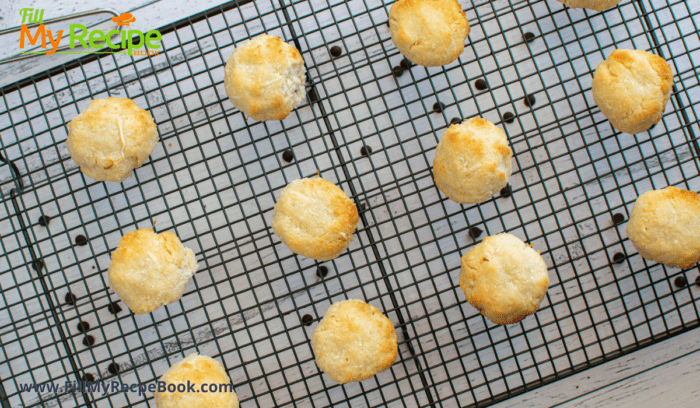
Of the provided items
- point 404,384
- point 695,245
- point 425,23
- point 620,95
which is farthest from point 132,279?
point 695,245

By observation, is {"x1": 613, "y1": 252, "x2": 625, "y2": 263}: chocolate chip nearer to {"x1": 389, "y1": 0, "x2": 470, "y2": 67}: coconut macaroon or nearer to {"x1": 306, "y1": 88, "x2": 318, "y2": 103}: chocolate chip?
{"x1": 389, "y1": 0, "x2": 470, "y2": 67}: coconut macaroon

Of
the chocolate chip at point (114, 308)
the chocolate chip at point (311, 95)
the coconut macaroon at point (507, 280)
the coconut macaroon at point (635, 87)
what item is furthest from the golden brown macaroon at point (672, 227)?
the chocolate chip at point (114, 308)

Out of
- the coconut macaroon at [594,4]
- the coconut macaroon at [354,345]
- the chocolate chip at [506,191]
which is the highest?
the coconut macaroon at [594,4]

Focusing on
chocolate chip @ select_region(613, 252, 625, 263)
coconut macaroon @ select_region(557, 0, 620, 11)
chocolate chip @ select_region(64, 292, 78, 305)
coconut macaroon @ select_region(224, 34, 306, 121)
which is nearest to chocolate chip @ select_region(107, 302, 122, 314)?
chocolate chip @ select_region(64, 292, 78, 305)

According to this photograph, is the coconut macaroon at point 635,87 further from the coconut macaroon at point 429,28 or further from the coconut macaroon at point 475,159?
the coconut macaroon at point 429,28

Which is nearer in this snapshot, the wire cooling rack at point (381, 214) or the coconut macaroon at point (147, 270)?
the coconut macaroon at point (147, 270)

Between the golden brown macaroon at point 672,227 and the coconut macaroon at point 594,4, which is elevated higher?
the coconut macaroon at point 594,4
